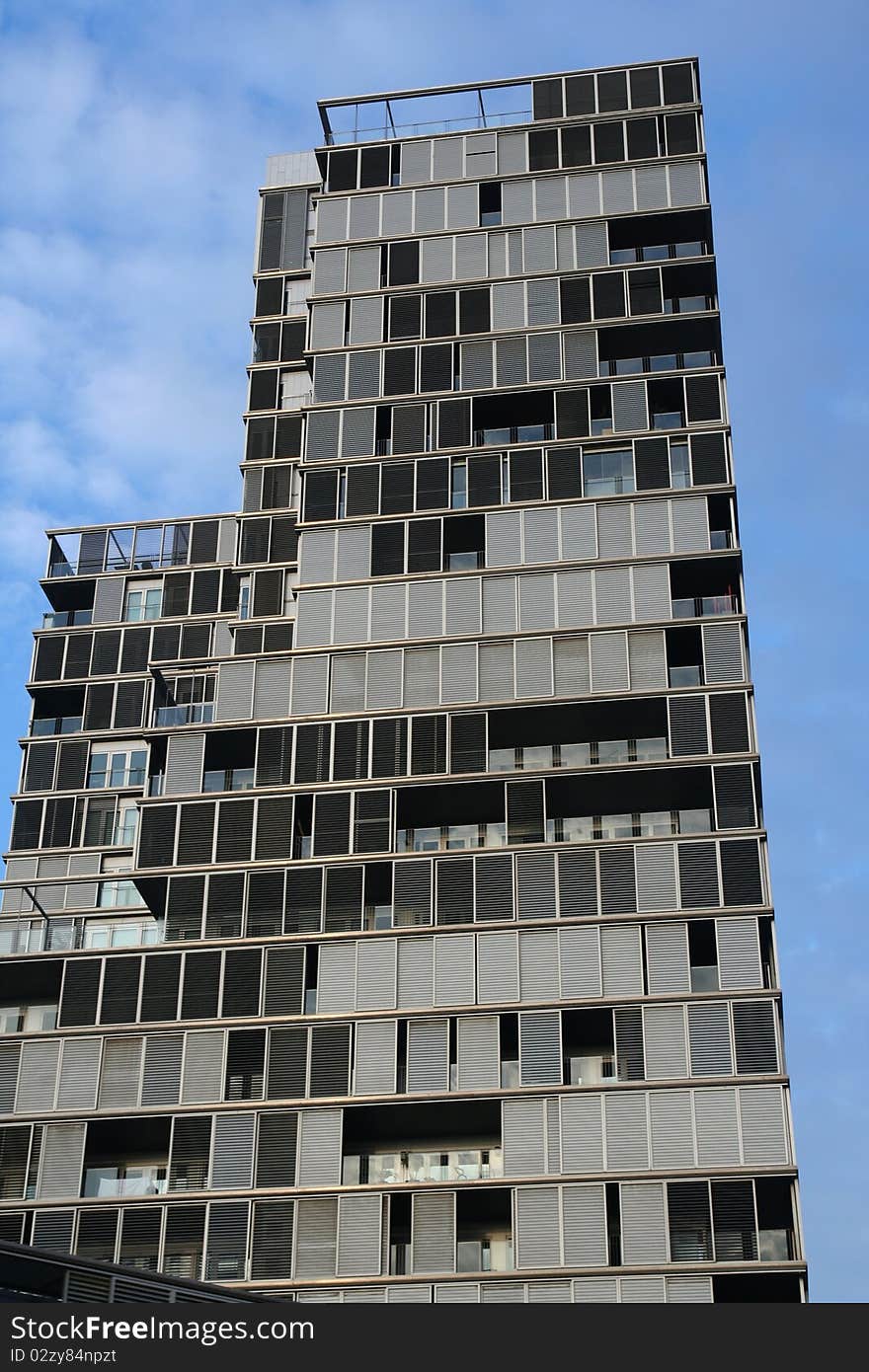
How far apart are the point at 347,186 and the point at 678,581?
27.2 m

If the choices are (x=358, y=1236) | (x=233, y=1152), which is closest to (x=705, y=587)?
(x=233, y=1152)

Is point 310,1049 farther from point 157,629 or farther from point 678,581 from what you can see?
point 157,629

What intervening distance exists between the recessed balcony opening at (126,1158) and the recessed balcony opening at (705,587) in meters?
28.0

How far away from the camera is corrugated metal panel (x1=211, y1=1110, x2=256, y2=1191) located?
61375 millimetres

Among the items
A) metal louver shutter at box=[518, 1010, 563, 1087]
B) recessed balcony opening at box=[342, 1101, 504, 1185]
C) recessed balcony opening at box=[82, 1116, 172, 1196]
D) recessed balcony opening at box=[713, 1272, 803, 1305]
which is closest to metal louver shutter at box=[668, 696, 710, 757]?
metal louver shutter at box=[518, 1010, 563, 1087]

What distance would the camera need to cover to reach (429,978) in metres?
64.3

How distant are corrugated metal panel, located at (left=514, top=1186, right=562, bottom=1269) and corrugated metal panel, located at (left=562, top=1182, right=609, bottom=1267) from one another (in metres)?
0.33

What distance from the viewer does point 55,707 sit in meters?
89.1

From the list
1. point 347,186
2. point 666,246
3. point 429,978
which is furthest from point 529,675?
point 347,186

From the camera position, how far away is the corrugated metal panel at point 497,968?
6362 cm

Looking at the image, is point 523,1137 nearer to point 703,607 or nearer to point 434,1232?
point 434,1232

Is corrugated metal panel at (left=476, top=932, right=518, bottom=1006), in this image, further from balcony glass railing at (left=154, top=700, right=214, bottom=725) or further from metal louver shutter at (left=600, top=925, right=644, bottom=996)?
balcony glass railing at (left=154, top=700, right=214, bottom=725)

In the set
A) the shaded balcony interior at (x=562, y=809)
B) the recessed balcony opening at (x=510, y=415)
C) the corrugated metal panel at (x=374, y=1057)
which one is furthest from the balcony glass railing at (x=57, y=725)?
the corrugated metal panel at (x=374, y=1057)

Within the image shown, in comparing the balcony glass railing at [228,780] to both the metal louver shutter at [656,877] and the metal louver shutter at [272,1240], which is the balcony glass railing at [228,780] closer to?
the metal louver shutter at [656,877]
